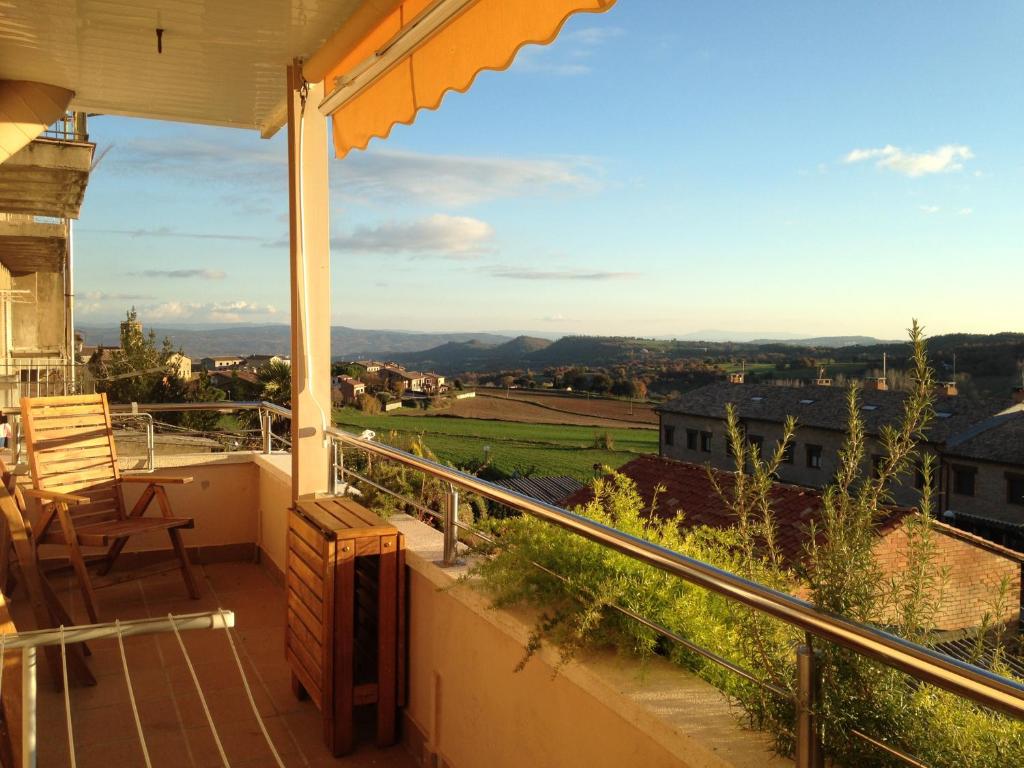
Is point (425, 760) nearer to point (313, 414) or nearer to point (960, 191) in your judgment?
point (313, 414)

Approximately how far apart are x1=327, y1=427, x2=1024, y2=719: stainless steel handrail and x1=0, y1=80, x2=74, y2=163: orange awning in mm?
3514

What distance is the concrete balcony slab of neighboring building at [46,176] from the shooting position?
703 cm

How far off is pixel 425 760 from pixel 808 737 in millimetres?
1807

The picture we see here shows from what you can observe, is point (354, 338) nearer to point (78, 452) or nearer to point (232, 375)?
point (232, 375)

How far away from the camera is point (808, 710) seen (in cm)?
130

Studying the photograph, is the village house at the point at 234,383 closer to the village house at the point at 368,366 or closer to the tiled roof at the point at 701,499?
the village house at the point at 368,366

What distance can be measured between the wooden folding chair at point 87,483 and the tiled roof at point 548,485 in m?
26.3

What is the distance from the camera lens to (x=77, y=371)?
1438 cm

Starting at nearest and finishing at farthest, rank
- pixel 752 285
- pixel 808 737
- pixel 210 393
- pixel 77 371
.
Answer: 1. pixel 808 737
2. pixel 77 371
3. pixel 210 393
4. pixel 752 285

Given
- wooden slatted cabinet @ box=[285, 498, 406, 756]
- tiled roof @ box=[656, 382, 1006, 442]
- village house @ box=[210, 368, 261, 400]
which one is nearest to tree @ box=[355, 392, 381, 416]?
tiled roof @ box=[656, 382, 1006, 442]

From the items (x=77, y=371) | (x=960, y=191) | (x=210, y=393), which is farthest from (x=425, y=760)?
(x=960, y=191)

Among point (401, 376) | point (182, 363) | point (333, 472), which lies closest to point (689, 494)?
point (401, 376)

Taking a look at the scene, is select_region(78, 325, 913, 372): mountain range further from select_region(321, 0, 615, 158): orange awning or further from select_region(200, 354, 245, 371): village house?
select_region(321, 0, 615, 158): orange awning

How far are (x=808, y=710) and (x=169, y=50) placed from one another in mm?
3562
